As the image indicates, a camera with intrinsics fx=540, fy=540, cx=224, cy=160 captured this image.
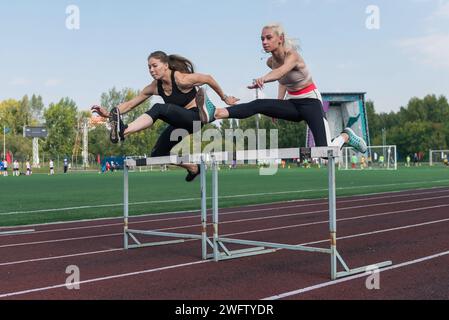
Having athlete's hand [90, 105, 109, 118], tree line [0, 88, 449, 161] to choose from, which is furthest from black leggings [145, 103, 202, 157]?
tree line [0, 88, 449, 161]

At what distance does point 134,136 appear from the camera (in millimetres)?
63469

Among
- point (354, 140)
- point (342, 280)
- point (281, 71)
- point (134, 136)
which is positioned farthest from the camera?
point (134, 136)

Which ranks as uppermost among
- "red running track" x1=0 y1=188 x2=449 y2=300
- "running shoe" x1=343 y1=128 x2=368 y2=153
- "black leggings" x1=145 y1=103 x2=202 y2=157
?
"black leggings" x1=145 y1=103 x2=202 y2=157

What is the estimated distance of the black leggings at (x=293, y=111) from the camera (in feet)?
18.9

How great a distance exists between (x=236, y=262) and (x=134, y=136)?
189ft

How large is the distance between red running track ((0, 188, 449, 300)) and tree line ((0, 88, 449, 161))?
48.0 m

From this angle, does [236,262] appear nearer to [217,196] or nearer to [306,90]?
[217,196]

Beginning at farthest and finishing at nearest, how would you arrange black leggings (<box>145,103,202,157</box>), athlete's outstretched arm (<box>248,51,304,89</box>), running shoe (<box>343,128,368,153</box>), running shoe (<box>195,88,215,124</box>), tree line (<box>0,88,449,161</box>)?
1. tree line (<box>0,88,449,161</box>)
2. running shoe (<box>343,128,368,153</box>)
3. black leggings (<box>145,103,202,157</box>)
4. running shoe (<box>195,88,215,124</box>)
5. athlete's outstretched arm (<box>248,51,304,89</box>)

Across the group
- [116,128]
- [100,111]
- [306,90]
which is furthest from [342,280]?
[100,111]

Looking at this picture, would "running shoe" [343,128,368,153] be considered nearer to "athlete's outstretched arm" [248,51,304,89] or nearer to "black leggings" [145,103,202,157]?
"athlete's outstretched arm" [248,51,304,89]

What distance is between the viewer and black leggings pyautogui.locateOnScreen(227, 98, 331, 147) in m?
5.76

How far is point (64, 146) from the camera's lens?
257 feet
